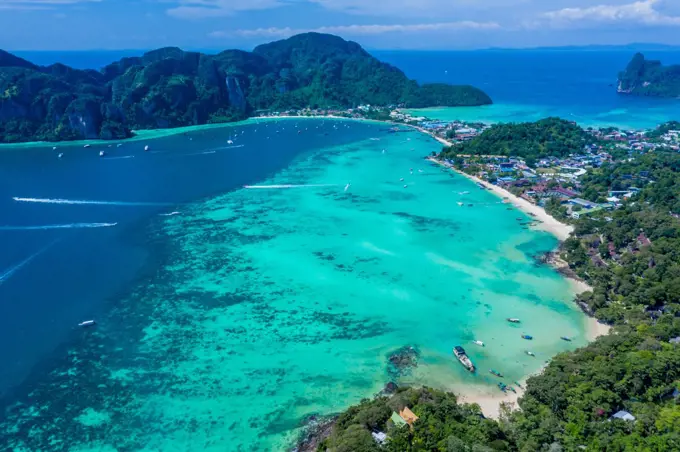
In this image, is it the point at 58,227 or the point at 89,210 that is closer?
the point at 58,227

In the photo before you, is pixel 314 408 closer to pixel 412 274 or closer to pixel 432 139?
pixel 412 274

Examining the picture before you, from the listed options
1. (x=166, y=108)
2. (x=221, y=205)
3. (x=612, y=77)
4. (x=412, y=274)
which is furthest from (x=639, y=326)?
(x=612, y=77)

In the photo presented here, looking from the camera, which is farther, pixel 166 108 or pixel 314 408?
pixel 166 108

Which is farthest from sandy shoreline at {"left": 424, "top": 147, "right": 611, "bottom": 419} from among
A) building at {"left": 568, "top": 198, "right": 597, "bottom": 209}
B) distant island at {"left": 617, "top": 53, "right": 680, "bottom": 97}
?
distant island at {"left": 617, "top": 53, "right": 680, "bottom": 97}

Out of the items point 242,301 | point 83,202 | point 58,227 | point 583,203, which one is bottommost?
point 242,301

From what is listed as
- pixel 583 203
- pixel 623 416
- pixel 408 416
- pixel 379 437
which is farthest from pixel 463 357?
pixel 583 203

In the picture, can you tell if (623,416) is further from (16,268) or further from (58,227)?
(58,227)

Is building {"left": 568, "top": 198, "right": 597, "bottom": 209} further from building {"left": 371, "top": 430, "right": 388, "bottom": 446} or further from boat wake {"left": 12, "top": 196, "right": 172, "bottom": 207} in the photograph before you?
boat wake {"left": 12, "top": 196, "right": 172, "bottom": 207}

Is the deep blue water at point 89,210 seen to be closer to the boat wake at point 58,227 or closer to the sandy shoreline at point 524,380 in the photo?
the boat wake at point 58,227
